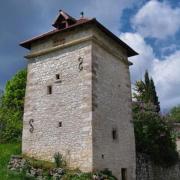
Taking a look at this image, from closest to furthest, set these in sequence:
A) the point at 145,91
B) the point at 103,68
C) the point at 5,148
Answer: the point at 103,68
the point at 5,148
the point at 145,91

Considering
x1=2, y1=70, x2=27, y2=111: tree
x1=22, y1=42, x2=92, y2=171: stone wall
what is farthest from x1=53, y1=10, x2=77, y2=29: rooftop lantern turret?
x1=2, y1=70, x2=27, y2=111: tree

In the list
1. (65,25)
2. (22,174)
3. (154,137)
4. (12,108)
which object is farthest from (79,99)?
(12,108)

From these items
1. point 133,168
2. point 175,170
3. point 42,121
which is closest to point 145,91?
point 175,170

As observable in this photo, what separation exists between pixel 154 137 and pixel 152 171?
8.42 feet

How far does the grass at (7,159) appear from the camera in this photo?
571 inches

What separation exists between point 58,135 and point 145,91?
18800 mm

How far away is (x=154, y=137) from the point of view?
74.0 ft

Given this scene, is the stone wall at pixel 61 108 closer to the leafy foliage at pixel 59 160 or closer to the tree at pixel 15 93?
the leafy foliage at pixel 59 160

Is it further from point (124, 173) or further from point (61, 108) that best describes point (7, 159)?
point (124, 173)

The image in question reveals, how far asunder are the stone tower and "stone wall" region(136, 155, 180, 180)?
129 centimetres

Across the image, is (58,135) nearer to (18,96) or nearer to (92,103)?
(92,103)

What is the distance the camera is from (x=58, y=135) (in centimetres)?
1619

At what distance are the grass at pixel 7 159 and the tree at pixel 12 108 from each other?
6.50m

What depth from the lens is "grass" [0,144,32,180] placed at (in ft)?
47.5
